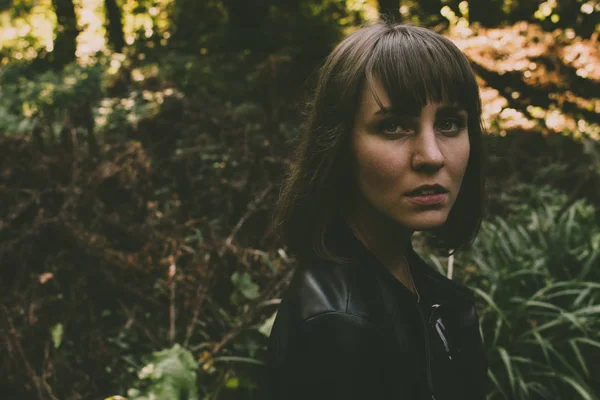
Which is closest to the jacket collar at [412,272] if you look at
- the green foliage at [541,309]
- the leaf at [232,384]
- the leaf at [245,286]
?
the leaf at [232,384]

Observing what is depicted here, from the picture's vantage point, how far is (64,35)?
7980 mm

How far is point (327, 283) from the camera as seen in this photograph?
123cm

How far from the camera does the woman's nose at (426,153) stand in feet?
4.07

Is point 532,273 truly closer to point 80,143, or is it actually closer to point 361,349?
point 361,349

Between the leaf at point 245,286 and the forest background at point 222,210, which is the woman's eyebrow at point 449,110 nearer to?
the forest background at point 222,210

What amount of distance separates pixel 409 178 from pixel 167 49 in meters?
6.99

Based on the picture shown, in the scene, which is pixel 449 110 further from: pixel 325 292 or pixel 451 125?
pixel 325 292

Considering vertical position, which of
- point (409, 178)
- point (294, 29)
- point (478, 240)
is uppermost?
point (409, 178)

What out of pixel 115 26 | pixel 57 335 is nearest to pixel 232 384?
pixel 57 335

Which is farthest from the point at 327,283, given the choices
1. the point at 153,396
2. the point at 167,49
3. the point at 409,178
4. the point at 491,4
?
the point at 167,49

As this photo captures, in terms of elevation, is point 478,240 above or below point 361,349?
below

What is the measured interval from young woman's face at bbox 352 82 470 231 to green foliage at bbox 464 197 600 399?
6.44 feet

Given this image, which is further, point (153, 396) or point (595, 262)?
point (595, 262)

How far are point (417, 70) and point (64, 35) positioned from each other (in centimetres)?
813
